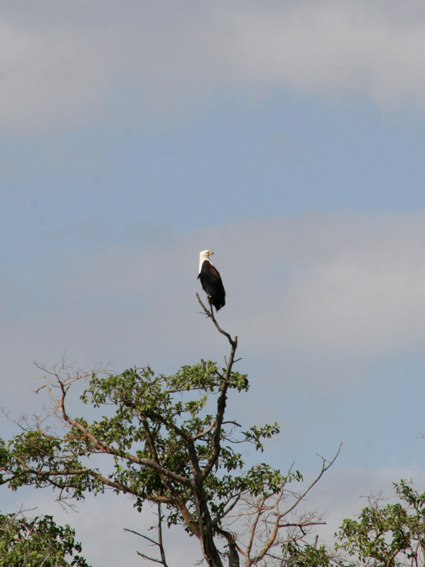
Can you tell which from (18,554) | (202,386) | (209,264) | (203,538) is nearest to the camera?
(18,554)

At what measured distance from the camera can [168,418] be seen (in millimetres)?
15641

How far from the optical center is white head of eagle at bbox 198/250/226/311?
1798 cm

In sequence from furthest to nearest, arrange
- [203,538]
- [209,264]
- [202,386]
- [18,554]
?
[209,264] → [203,538] → [202,386] → [18,554]

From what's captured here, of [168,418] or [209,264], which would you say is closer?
[168,418]

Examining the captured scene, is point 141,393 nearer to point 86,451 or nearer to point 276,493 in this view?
point 86,451

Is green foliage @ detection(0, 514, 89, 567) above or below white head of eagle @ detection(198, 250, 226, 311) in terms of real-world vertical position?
below

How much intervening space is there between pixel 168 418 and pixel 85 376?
150cm

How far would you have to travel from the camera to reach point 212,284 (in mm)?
18188

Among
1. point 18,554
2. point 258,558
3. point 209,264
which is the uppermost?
point 209,264

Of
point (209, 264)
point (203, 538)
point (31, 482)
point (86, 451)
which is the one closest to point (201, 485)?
point (203, 538)

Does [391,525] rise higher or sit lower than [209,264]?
lower

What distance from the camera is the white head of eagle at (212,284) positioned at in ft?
59.0

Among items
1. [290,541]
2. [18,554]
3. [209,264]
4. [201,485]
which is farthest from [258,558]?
[209,264]

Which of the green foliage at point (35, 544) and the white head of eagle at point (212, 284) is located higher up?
the white head of eagle at point (212, 284)
